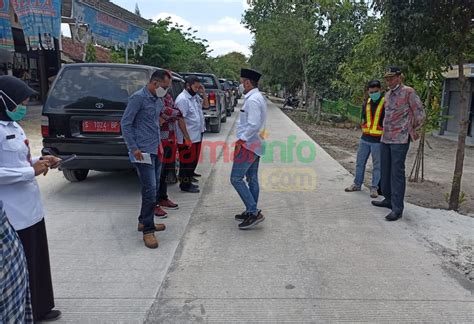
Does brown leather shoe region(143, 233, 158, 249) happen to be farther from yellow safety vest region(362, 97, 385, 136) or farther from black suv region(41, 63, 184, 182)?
yellow safety vest region(362, 97, 385, 136)

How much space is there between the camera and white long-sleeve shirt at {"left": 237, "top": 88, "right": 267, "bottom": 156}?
15.2 feet

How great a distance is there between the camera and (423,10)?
5223 millimetres

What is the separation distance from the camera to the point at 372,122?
627 centimetres

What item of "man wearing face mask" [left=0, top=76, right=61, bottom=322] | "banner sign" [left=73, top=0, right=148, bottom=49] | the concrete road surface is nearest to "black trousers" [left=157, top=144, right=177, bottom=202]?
the concrete road surface

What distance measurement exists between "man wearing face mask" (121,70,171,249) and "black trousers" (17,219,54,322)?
1415mm

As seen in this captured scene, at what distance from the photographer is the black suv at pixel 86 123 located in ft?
18.4

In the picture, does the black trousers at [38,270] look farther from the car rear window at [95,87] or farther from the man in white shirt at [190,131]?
the man in white shirt at [190,131]

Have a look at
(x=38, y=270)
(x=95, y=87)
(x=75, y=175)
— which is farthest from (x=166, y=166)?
(x=38, y=270)

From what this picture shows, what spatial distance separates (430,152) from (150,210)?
11088mm

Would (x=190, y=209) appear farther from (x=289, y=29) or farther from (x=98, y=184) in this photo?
(x=289, y=29)

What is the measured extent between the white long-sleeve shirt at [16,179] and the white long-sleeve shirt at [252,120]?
98.3 inches

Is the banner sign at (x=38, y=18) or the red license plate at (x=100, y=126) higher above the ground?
the banner sign at (x=38, y=18)

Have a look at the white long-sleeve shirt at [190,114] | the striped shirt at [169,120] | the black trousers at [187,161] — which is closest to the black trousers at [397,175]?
the white long-sleeve shirt at [190,114]

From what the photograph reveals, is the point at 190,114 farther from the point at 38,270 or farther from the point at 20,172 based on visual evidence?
the point at 20,172
